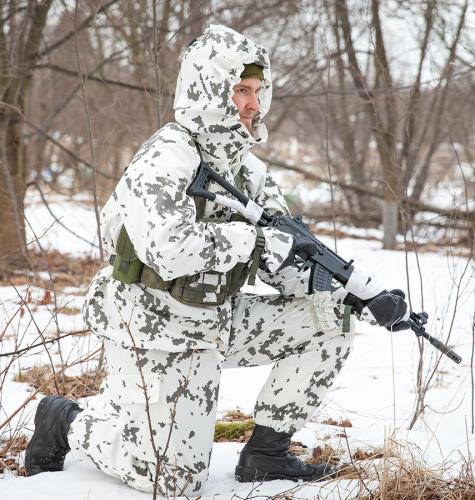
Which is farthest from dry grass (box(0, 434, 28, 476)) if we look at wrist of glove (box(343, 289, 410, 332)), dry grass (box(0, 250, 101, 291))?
dry grass (box(0, 250, 101, 291))

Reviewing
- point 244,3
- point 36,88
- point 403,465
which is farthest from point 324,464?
point 36,88

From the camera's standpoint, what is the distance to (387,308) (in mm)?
2543

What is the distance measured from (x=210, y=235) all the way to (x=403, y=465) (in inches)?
36.8

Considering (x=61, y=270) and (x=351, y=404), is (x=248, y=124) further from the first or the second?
(x=61, y=270)

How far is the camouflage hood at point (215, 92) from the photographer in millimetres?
2475

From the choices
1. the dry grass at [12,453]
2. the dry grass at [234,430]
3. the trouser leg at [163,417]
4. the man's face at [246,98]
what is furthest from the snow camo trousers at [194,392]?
the man's face at [246,98]

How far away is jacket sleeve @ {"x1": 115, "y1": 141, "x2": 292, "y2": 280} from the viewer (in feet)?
7.41

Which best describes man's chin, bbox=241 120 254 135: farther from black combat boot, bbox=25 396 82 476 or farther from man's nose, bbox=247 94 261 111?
black combat boot, bbox=25 396 82 476

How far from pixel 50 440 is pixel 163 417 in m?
0.48

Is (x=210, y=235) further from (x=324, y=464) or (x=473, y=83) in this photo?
(x=473, y=83)

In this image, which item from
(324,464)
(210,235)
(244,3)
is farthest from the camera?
(244,3)

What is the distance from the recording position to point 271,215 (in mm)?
2588

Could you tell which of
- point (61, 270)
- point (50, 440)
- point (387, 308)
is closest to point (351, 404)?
point (387, 308)

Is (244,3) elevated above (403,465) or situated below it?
above
